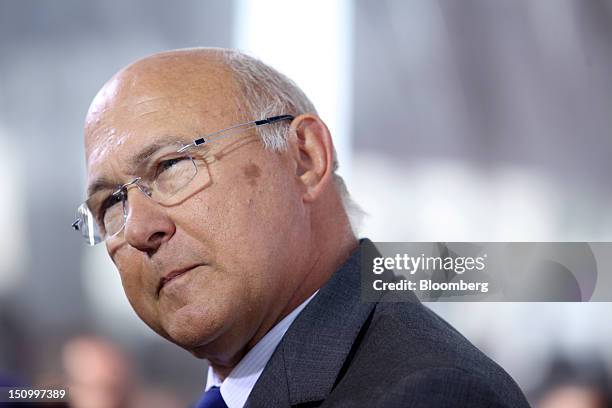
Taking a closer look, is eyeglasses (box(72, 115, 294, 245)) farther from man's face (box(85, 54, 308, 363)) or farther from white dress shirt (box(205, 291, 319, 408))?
white dress shirt (box(205, 291, 319, 408))

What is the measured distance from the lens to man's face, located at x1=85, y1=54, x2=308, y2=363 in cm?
140

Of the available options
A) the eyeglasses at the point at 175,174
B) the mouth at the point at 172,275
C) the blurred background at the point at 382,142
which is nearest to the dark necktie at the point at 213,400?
the mouth at the point at 172,275

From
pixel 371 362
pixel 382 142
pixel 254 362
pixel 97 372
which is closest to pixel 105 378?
pixel 97 372

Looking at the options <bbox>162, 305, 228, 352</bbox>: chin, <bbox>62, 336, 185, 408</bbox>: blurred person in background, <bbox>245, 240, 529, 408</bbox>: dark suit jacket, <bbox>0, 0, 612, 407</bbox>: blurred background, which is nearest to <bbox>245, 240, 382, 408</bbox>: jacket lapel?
<bbox>245, 240, 529, 408</bbox>: dark suit jacket

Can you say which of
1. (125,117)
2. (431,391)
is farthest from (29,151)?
(431,391)

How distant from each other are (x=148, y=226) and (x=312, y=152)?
1.23 feet

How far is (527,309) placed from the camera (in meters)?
2.31

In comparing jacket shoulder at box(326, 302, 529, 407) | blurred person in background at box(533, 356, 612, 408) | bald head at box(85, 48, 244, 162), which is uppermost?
bald head at box(85, 48, 244, 162)

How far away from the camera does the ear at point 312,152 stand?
1548 mm

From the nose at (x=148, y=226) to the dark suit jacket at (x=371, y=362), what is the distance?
0.29 m

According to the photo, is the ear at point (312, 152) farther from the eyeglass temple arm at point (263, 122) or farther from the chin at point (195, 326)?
the chin at point (195, 326)

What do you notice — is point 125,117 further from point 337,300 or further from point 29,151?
point 29,151

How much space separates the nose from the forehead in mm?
92

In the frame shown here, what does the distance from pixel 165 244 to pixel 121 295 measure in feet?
4.60
